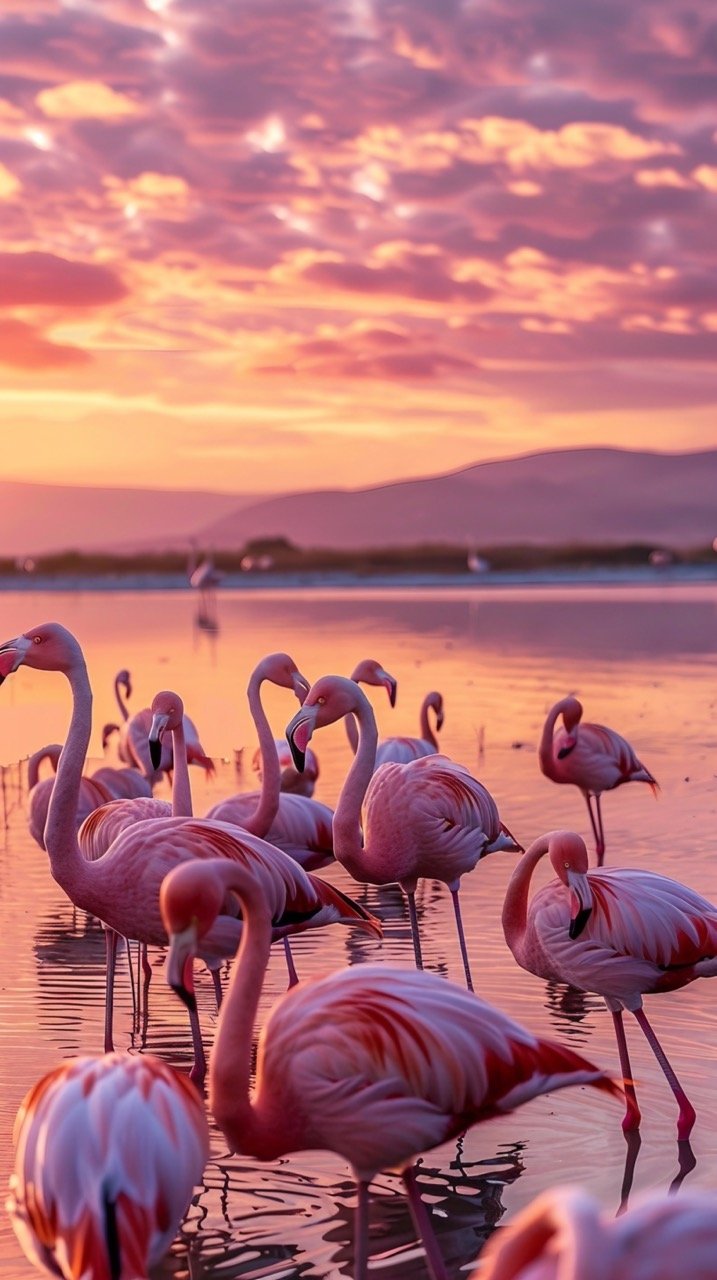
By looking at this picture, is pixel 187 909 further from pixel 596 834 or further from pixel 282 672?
pixel 596 834

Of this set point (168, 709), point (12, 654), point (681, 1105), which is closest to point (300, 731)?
point (168, 709)

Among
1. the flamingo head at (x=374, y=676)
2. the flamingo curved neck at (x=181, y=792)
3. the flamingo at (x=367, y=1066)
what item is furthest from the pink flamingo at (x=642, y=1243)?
the flamingo head at (x=374, y=676)

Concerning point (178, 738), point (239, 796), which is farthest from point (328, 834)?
point (178, 738)

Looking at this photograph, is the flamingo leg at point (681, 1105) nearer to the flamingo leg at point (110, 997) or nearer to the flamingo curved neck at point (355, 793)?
the flamingo curved neck at point (355, 793)

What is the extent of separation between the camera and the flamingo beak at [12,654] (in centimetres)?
491

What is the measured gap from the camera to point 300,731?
5789mm

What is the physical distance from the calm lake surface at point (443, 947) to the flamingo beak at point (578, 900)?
0.73 m

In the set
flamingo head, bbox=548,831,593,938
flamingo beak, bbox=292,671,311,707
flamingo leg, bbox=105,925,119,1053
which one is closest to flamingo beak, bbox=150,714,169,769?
flamingo leg, bbox=105,925,119,1053

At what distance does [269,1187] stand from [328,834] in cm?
282

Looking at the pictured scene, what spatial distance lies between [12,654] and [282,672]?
1987mm

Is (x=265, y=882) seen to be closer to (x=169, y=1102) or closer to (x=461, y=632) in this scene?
(x=169, y=1102)

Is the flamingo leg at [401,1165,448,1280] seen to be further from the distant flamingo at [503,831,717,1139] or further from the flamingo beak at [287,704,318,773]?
the flamingo beak at [287,704,318,773]

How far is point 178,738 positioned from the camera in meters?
6.57

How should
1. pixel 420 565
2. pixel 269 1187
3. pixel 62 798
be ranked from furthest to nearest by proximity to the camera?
pixel 420 565
pixel 62 798
pixel 269 1187
